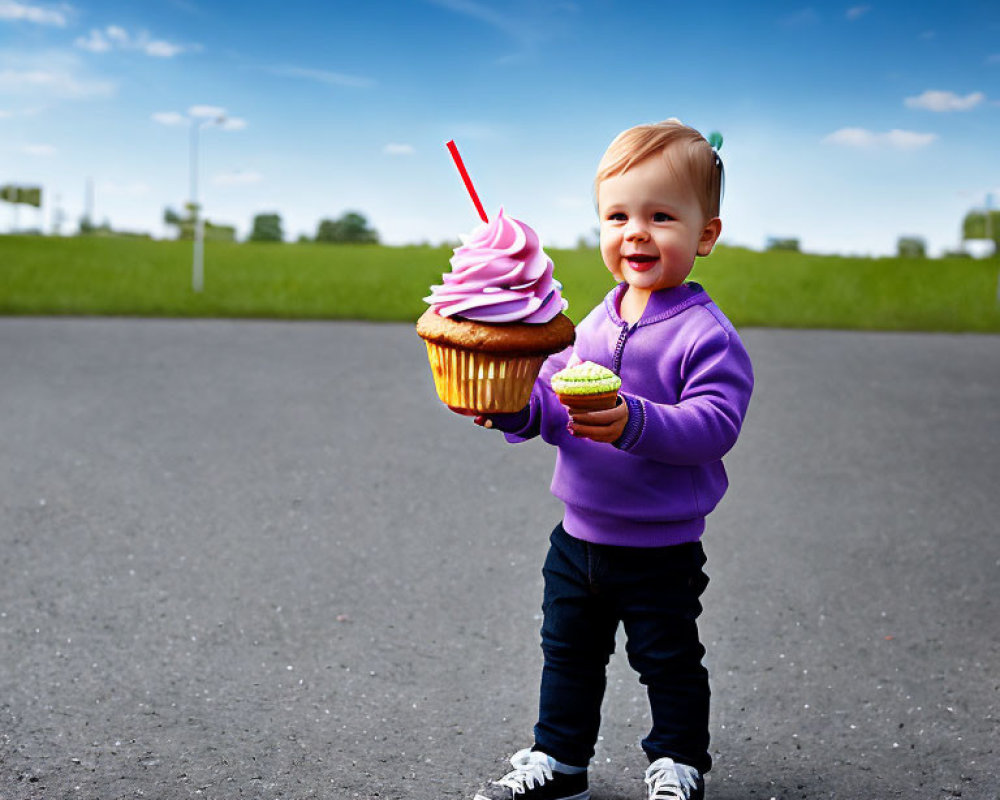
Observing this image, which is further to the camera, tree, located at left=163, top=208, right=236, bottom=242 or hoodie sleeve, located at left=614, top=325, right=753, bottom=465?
tree, located at left=163, top=208, right=236, bottom=242

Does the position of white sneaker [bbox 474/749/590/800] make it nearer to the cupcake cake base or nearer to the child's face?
the cupcake cake base

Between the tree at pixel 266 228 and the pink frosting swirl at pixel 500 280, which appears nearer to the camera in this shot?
the pink frosting swirl at pixel 500 280

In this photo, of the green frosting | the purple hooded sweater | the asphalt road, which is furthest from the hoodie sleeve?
the asphalt road

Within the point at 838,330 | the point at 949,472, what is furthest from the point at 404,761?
the point at 838,330

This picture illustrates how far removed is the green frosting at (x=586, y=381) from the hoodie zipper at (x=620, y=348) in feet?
1.00

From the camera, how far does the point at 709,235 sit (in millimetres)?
2389

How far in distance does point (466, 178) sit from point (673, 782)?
4.55 feet

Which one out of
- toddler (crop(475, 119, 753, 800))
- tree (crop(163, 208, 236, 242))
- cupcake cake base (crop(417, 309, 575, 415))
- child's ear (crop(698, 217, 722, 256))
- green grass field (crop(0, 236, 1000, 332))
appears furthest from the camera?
tree (crop(163, 208, 236, 242))

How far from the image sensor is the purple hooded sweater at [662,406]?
228cm

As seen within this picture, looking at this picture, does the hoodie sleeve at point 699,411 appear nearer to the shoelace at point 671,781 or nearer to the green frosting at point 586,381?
the green frosting at point 586,381

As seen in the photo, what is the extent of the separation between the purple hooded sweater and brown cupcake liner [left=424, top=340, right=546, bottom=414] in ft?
0.37

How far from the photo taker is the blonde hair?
2.27 metres

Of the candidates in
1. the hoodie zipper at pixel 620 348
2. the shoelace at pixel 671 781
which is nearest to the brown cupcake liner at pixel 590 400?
the hoodie zipper at pixel 620 348

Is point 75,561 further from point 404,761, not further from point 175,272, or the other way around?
point 175,272
